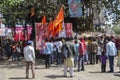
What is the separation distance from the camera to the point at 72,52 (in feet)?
64.3

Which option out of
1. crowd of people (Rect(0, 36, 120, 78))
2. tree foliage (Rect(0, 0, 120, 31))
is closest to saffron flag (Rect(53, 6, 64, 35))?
crowd of people (Rect(0, 36, 120, 78))

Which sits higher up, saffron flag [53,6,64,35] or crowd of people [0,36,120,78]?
saffron flag [53,6,64,35]

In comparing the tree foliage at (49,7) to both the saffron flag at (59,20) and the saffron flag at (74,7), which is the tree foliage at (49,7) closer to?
the saffron flag at (74,7)

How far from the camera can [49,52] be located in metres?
24.7

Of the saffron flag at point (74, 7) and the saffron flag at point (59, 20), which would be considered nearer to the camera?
the saffron flag at point (59, 20)

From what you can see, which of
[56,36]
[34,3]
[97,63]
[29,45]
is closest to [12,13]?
[34,3]

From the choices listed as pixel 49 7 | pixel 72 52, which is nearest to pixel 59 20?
pixel 72 52

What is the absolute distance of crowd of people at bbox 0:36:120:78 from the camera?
19422 millimetres

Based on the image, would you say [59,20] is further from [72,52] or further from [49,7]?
[49,7]

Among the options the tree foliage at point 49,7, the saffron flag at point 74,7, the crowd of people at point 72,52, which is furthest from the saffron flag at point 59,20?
the tree foliage at point 49,7

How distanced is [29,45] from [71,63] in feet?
6.99

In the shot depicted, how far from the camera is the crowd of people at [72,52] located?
19.4 meters

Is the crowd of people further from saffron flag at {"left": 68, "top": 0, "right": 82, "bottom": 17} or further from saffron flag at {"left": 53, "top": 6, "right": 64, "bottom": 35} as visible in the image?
saffron flag at {"left": 68, "top": 0, "right": 82, "bottom": 17}

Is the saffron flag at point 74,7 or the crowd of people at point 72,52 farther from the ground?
the saffron flag at point 74,7
